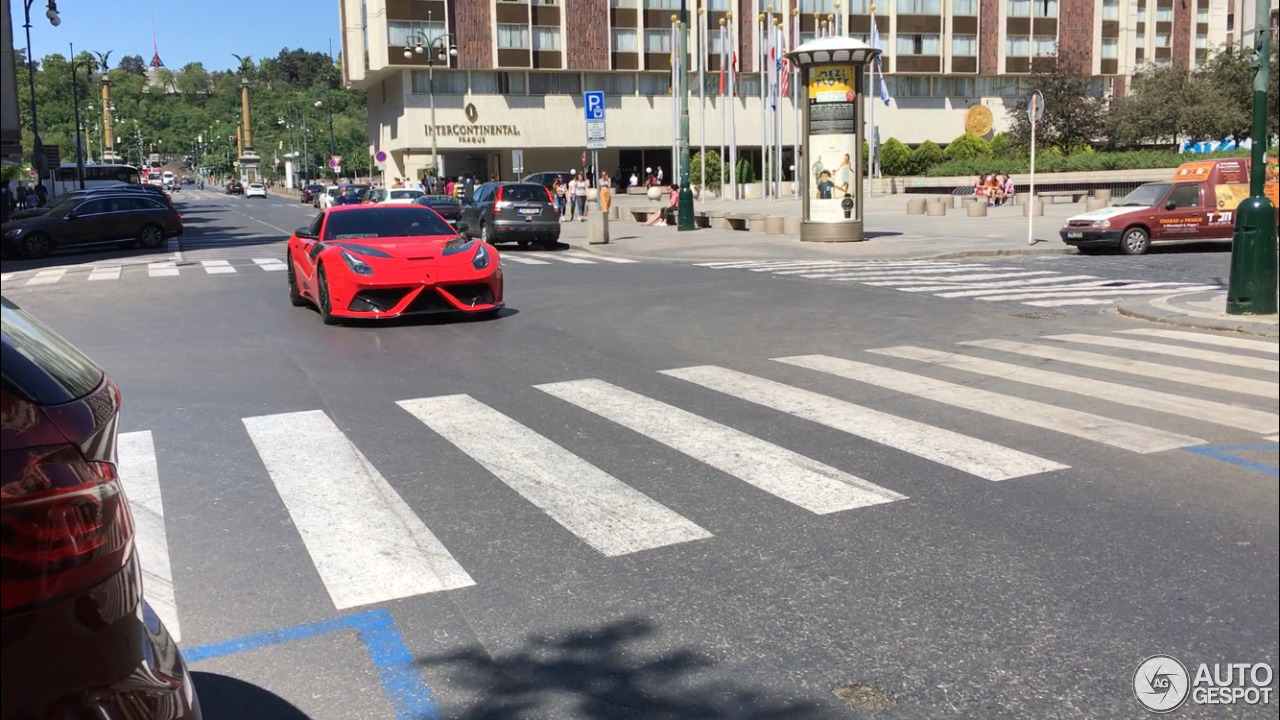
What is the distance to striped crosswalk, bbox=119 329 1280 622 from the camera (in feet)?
18.9

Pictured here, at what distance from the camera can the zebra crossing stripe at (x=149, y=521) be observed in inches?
195

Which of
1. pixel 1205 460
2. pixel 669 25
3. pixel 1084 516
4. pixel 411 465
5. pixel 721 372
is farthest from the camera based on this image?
pixel 669 25

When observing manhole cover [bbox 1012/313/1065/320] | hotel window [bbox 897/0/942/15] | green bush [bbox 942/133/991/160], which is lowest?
manhole cover [bbox 1012/313/1065/320]

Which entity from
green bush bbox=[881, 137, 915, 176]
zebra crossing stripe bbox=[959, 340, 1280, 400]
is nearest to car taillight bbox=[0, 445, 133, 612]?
zebra crossing stripe bbox=[959, 340, 1280, 400]

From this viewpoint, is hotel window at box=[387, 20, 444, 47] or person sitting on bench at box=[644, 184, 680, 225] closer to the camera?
person sitting on bench at box=[644, 184, 680, 225]

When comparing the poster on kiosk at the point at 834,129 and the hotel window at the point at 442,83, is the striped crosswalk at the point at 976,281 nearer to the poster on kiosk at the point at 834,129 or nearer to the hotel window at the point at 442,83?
the poster on kiosk at the point at 834,129

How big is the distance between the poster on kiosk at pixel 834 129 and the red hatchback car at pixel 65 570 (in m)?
25.8

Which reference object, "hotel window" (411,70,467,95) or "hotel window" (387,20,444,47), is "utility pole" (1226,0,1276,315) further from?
"hotel window" (411,70,467,95)

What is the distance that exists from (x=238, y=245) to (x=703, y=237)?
1275 cm

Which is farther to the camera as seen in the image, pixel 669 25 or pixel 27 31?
pixel 669 25

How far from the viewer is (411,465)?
7242 mm

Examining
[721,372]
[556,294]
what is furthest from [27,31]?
[721,372]

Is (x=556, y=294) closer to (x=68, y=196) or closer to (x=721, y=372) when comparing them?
(x=721, y=372)

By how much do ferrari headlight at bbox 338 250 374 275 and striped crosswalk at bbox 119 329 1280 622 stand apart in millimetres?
4281
